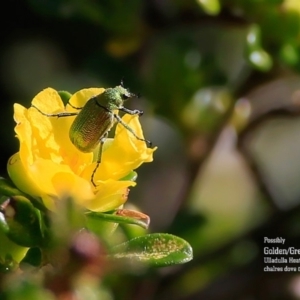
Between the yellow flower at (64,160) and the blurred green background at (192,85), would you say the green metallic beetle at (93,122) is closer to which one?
the yellow flower at (64,160)

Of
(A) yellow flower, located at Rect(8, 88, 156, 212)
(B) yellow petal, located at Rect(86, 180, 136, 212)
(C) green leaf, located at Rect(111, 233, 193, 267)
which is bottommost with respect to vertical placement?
(C) green leaf, located at Rect(111, 233, 193, 267)

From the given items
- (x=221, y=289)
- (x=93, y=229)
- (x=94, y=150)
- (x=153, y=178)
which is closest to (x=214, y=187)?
(x=153, y=178)

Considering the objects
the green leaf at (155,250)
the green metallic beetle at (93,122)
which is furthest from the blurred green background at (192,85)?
the green leaf at (155,250)

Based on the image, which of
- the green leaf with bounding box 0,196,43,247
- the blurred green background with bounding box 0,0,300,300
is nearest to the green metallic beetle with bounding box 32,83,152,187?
the green leaf with bounding box 0,196,43,247

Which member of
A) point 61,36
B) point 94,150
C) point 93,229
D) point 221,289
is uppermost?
point 61,36

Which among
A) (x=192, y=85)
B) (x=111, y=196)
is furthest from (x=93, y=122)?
(x=192, y=85)

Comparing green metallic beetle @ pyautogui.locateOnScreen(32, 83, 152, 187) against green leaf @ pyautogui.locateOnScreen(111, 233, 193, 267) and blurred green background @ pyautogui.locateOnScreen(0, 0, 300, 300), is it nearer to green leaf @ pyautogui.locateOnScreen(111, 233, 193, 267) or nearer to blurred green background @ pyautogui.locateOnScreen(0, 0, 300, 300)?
green leaf @ pyautogui.locateOnScreen(111, 233, 193, 267)

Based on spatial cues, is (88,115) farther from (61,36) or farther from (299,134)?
(299,134)
